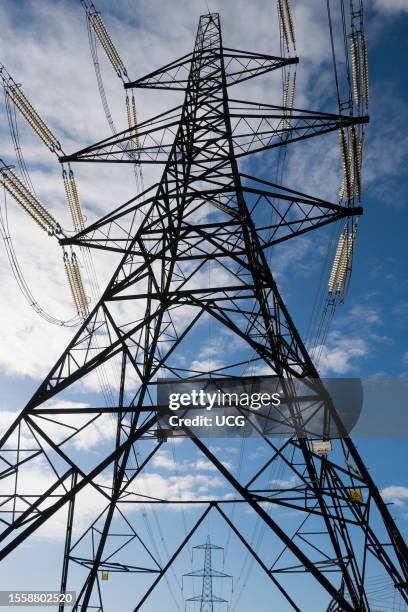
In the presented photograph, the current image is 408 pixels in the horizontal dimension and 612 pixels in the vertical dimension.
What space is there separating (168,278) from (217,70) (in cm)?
1025

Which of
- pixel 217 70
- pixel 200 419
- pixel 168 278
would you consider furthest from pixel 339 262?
pixel 217 70

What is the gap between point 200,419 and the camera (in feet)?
35.3

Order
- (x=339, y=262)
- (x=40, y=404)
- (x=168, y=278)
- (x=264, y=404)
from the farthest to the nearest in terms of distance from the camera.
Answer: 1. (x=339, y=262)
2. (x=168, y=278)
3. (x=264, y=404)
4. (x=40, y=404)

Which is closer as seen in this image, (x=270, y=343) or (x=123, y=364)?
(x=270, y=343)

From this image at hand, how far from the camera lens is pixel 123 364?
478 inches

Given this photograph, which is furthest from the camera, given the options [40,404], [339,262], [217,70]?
[217,70]

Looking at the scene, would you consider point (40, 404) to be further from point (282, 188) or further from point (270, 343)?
point (282, 188)

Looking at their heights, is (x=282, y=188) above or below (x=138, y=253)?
above

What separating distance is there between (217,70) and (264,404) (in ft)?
42.3

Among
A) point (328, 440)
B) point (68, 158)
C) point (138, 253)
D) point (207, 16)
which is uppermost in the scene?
point (207, 16)

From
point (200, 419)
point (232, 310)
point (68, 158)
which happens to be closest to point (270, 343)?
point (232, 310)

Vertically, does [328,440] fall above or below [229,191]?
→ below

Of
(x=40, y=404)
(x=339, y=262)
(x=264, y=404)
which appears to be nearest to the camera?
(x=40, y=404)

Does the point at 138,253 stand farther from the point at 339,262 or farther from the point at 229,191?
the point at 339,262
